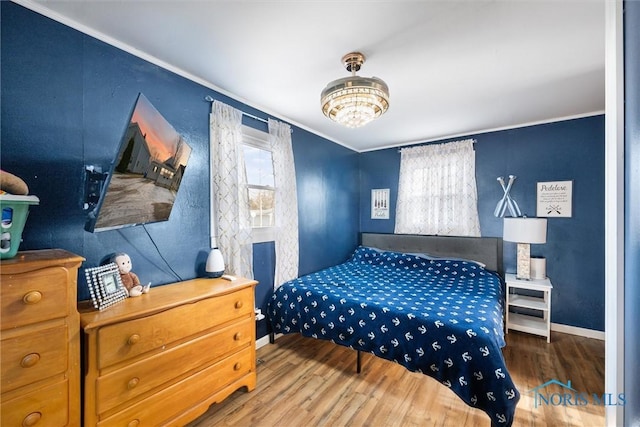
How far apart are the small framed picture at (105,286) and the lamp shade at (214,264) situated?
0.62 metres

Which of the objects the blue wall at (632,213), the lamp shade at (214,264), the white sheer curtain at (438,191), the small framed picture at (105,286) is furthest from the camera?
the white sheer curtain at (438,191)

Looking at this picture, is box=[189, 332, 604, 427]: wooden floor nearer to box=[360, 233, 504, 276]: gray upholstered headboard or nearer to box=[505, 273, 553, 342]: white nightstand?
box=[505, 273, 553, 342]: white nightstand

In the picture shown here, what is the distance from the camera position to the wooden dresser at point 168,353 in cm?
126

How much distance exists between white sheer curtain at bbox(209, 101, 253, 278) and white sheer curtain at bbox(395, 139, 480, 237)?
8.27ft

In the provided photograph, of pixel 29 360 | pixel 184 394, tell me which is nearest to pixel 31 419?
pixel 29 360

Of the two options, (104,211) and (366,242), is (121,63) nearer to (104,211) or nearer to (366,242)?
(104,211)

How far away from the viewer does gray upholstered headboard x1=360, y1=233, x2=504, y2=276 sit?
330 centimetres

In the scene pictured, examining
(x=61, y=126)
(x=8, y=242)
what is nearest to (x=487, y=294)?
(x=8, y=242)

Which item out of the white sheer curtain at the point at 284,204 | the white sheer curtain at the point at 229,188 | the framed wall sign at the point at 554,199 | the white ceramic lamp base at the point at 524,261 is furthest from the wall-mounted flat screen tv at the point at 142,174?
the framed wall sign at the point at 554,199

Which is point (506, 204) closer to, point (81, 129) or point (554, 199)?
point (554, 199)

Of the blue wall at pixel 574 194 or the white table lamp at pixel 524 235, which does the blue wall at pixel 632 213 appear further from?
the blue wall at pixel 574 194

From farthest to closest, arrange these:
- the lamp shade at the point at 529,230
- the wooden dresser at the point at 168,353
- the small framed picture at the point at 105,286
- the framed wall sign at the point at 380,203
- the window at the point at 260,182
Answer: the framed wall sign at the point at 380,203 < the lamp shade at the point at 529,230 < the window at the point at 260,182 < the small framed picture at the point at 105,286 < the wooden dresser at the point at 168,353

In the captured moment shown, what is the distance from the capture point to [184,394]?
1558 mm

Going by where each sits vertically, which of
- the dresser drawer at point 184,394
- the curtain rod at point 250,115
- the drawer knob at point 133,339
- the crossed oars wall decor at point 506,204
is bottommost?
the dresser drawer at point 184,394
